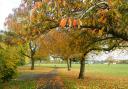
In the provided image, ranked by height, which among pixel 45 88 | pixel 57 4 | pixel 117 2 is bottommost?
pixel 45 88

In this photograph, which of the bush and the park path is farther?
the bush

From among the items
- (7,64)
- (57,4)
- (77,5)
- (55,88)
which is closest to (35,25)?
(77,5)

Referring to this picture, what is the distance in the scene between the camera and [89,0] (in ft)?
43.3

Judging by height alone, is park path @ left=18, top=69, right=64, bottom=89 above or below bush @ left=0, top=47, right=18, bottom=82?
below

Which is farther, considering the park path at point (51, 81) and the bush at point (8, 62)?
the bush at point (8, 62)

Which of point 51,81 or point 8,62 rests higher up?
point 8,62

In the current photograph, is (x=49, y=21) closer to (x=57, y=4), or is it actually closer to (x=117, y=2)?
(x=117, y=2)

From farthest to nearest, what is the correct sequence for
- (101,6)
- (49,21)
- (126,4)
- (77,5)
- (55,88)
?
1. (55,88)
2. (49,21)
3. (77,5)
4. (126,4)
5. (101,6)

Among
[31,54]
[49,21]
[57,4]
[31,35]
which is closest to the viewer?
[57,4]

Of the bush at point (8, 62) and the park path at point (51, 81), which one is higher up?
the bush at point (8, 62)

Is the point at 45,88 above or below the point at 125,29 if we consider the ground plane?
below

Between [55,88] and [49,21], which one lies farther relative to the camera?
[55,88]

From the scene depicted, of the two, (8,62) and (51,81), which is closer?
(8,62)

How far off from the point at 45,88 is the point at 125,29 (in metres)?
15.2
